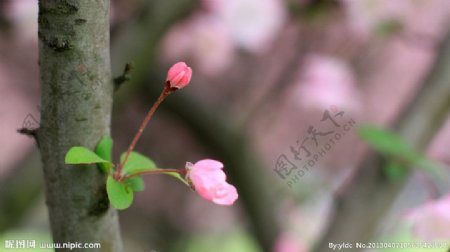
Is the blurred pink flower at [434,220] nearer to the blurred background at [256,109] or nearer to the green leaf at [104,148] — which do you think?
the blurred background at [256,109]

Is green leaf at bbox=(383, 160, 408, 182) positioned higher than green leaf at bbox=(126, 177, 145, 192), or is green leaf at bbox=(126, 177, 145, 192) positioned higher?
green leaf at bbox=(126, 177, 145, 192)

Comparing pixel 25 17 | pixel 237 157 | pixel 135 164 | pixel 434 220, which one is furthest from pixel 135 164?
pixel 237 157

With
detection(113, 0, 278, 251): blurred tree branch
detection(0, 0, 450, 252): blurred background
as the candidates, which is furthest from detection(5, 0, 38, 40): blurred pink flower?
detection(113, 0, 278, 251): blurred tree branch

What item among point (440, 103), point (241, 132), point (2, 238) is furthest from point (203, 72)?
point (440, 103)

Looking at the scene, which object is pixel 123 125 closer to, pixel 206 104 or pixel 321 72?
pixel 206 104

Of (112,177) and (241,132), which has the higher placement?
(112,177)

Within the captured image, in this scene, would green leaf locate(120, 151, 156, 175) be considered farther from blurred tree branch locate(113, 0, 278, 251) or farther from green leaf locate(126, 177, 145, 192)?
blurred tree branch locate(113, 0, 278, 251)
